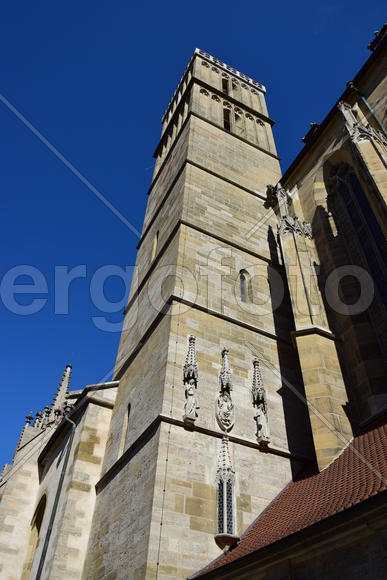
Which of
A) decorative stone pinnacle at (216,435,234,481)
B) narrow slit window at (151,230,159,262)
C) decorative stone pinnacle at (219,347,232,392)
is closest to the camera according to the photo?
decorative stone pinnacle at (216,435,234,481)

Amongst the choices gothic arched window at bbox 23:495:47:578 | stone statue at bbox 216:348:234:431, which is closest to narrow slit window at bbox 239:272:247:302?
stone statue at bbox 216:348:234:431

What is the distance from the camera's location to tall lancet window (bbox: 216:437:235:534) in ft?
22.7

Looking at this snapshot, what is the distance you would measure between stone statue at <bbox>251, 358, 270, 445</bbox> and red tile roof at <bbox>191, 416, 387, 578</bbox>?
36.5 inches

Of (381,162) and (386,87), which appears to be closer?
(381,162)

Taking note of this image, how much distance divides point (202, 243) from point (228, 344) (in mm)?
3018

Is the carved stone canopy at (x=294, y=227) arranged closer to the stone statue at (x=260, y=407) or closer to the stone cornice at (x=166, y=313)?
the stone cornice at (x=166, y=313)

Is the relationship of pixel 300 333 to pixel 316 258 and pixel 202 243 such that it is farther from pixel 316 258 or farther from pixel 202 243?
pixel 202 243

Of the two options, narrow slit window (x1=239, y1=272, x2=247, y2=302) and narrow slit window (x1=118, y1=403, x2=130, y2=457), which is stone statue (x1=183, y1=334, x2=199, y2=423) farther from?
narrow slit window (x1=239, y1=272, x2=247, y2=302)

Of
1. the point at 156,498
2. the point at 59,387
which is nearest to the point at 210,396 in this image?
the point at 156,498

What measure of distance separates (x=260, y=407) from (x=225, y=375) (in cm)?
89

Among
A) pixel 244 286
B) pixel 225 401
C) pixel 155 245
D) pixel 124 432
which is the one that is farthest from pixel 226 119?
pixel 124 432

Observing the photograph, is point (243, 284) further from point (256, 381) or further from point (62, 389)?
point (62, 389)

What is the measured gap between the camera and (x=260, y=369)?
9.45 metres

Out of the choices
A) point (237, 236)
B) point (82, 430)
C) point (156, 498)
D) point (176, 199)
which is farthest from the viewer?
point (176, 199)
